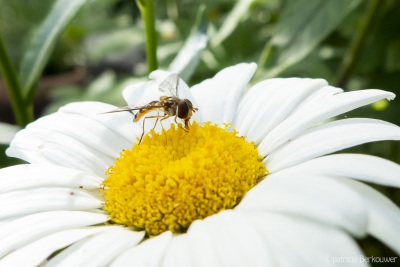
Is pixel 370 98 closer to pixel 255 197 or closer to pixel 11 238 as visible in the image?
pixel 255 197

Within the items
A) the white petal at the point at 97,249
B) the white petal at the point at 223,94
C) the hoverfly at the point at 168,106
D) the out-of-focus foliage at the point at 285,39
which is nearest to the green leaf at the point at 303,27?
the out-of-focus foliage at the point at 285,39

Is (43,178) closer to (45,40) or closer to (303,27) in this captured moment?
(45,40)

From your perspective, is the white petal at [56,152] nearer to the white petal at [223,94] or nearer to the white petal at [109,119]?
the white petal at [109,119]

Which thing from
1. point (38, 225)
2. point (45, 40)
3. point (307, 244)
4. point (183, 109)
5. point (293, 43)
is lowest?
point (307, 244)

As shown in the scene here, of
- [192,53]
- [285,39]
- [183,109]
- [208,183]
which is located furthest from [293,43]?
[208,183]

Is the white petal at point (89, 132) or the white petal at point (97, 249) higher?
the white petal at point (89, 132)

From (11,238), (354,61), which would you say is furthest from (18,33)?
(11,238)
